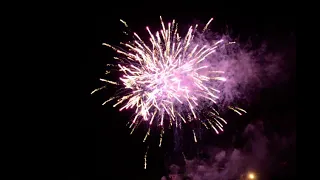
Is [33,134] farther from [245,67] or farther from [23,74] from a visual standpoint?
[245,67]

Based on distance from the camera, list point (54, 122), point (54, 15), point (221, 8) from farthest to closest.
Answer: point (54, 122) < point (221, 8) < point (54, 15)

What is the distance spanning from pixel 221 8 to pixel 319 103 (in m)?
4.31

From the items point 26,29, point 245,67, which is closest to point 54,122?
point 26,29

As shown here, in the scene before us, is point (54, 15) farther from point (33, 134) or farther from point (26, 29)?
point (33, 134)

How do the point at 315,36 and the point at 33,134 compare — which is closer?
the point at 315,36

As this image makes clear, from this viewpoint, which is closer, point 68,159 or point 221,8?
point 221,8

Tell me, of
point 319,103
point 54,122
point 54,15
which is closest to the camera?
point 319,103

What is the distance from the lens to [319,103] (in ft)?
19.2

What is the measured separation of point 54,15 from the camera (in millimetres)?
8531

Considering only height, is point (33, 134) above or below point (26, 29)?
below

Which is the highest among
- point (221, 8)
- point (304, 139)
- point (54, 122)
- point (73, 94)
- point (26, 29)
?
point (221, 8)

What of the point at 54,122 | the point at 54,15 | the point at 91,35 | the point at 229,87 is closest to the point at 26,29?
the point at 54,15

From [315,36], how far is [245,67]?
10.1 feet

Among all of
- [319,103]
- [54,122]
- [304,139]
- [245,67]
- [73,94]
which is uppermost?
[245,67]
